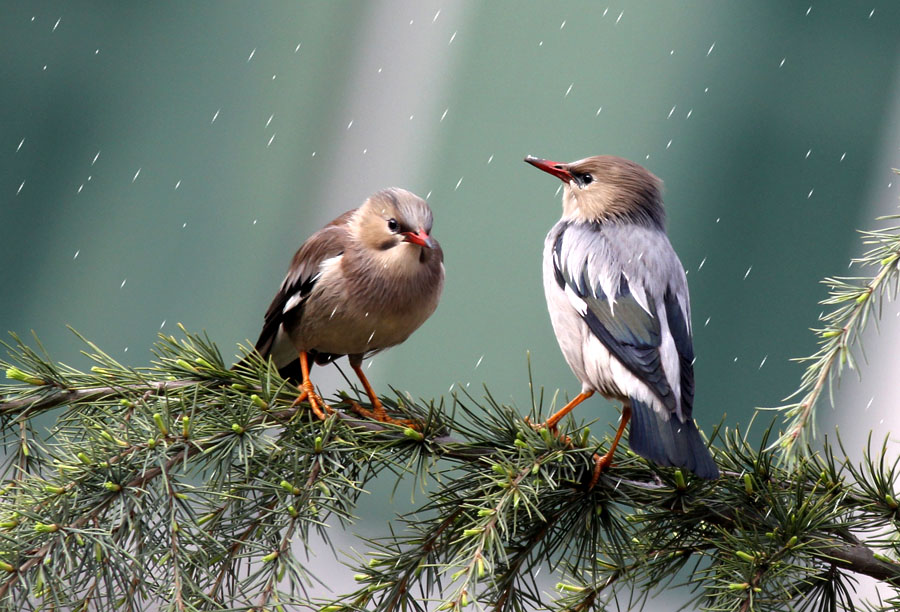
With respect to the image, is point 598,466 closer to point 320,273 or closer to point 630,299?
point 630,299

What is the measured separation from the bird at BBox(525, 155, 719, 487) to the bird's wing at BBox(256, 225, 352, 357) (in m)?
0.43

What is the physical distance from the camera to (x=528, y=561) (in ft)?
4.14

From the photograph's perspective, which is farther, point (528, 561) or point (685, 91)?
point (685, 91)

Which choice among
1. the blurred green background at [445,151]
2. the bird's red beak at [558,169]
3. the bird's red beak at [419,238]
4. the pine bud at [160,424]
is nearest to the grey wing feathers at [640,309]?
the bird's red beak at [558,169]

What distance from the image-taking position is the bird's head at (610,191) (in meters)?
1.86

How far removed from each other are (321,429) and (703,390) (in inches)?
101

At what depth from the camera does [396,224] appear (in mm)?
1809

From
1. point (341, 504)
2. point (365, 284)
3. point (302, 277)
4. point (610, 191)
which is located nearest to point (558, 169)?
point (610, 191)

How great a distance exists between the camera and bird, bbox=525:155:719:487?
142cm

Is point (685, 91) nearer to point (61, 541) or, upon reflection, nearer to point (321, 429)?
point (321, 429)

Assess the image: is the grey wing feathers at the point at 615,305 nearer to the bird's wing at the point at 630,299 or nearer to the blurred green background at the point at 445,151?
the bird's wing at the point at 630,299

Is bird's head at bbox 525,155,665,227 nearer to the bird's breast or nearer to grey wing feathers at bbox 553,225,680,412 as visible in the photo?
grey wing feathers at bbox 553,225,680,412

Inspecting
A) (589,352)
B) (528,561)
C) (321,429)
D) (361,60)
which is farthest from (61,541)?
(361,60)

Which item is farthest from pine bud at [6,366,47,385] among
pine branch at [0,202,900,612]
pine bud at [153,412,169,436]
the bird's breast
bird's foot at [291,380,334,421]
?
the bird's breast
